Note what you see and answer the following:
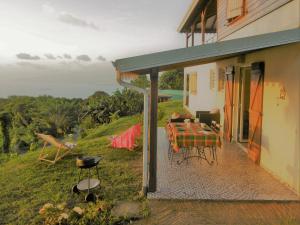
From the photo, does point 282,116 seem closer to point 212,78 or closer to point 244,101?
point 244,101

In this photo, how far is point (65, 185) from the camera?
5.63 m

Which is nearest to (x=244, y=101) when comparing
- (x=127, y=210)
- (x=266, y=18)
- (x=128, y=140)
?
(x=266, y=18)

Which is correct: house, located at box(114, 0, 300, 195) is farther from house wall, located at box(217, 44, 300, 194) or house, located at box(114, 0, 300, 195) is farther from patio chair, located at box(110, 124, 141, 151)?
patio chair, located at box(110, 124, 141, 151)

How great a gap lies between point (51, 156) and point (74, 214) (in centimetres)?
453

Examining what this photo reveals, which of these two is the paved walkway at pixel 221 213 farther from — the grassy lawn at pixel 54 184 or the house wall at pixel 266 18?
the house wall at pixel 266 18

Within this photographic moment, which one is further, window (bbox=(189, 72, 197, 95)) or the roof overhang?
window (bbox=(189, 72, 197, 95))

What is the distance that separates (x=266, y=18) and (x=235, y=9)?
2317 mm

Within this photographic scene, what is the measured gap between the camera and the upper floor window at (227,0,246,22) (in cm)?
800

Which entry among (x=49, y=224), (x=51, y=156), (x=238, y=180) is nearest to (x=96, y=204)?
(x=49, y=224)

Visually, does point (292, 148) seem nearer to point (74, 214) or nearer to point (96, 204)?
point (96, 204)

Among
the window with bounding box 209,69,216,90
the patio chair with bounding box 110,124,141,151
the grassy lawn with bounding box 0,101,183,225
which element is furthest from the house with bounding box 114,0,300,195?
the patio chair with bounding box 110,124,141,151

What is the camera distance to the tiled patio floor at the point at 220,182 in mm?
4957

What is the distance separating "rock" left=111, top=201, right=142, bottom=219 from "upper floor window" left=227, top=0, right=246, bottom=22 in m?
6.37

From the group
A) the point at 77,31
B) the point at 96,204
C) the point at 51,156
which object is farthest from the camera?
the point at 77,31
